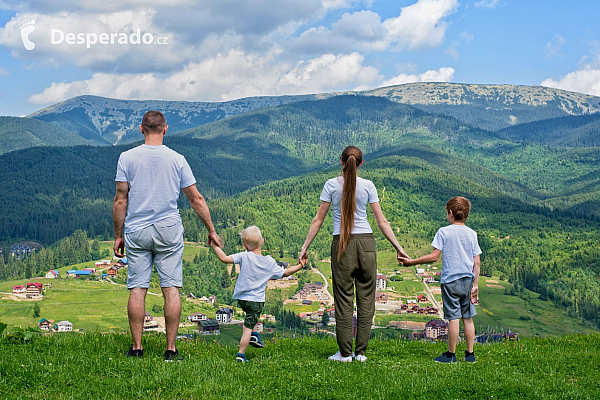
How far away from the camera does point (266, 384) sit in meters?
6.61

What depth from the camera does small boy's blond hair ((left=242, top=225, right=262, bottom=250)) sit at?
8165 millimetres

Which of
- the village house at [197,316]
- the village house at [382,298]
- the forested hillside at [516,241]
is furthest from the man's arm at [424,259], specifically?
the forested hillside at [516,241]

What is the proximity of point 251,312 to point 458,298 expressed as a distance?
133 inches

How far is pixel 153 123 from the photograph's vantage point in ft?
24.8

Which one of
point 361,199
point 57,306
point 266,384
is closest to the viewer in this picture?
point 266,384

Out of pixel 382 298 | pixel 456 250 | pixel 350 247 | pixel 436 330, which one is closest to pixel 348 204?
pixel 350 247

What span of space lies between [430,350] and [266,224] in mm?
178712

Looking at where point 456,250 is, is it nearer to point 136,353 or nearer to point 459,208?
point 459,208

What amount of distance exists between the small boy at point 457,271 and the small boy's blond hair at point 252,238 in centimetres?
274

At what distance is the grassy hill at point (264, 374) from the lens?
6.27 meters

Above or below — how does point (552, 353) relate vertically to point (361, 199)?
below

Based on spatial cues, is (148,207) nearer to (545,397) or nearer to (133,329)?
(133,329)

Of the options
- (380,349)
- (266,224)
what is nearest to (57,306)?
(266,224)

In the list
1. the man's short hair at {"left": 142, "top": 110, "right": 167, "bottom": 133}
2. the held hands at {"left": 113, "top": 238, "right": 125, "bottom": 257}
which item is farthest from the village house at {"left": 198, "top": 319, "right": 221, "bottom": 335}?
the man's short hair at {"left": 142, "top": 110, "right": 167, "bottom": 133}
